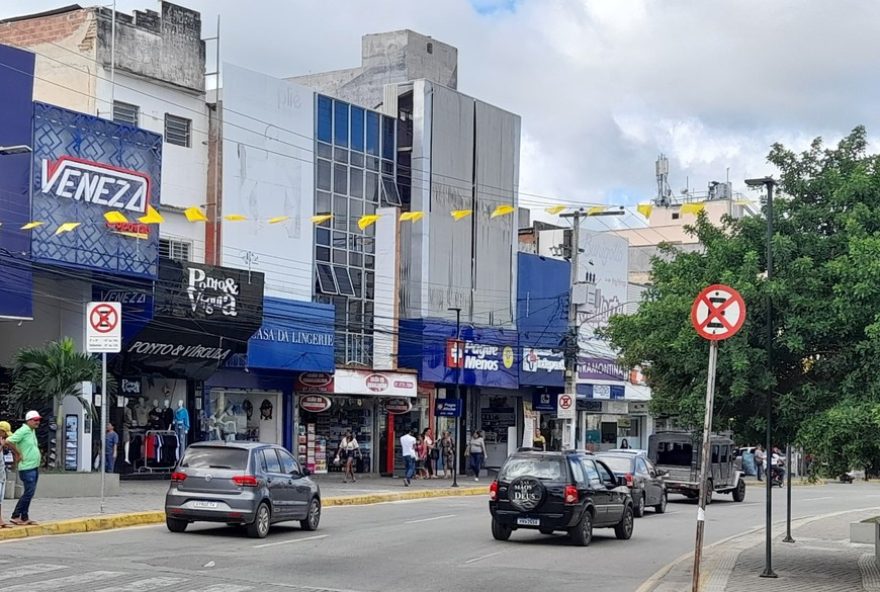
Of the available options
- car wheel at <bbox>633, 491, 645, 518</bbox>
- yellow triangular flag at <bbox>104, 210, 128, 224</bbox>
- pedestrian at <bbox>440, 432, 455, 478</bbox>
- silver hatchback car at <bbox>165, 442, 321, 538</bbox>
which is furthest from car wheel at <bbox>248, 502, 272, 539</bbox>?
pedestrian at <bbox>440, 432, 455, 478</bbox>

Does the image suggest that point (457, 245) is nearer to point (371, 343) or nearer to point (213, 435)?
point (371, 343)

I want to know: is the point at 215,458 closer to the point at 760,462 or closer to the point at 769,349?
the point at 769,349

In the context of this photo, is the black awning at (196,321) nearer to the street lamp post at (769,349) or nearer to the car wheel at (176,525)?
the car wheel at (176,525)

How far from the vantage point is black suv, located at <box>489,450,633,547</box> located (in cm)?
2144

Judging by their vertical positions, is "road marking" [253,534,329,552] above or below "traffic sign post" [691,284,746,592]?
below

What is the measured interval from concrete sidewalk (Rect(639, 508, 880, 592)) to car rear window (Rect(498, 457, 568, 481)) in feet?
8.51

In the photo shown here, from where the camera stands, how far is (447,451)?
46125 millimetres

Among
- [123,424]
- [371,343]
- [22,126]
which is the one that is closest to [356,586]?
[22,126]

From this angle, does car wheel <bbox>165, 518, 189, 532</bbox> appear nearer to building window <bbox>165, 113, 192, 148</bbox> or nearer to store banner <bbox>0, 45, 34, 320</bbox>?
store banner <bbox>0, 45, 34, 320</bbox>

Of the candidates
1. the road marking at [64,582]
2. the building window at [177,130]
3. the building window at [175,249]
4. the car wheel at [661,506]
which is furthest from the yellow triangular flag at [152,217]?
the road marking at [64,582]

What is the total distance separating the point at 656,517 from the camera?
101ft

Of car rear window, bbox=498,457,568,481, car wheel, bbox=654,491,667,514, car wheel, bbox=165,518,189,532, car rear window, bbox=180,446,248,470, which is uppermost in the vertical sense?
car rear window, bbox=180,446,248,470

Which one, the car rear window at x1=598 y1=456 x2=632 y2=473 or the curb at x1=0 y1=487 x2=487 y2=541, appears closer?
the curb at x1=0 y1=487 x2=487 y2=541

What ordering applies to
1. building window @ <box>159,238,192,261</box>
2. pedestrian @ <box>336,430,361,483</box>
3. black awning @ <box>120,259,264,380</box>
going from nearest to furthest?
black awning @ <box>120,259,264,380</box>, building window @ <box>159,238,192,261</box>, pedestrian @ <box>336,430,361,483</box>
